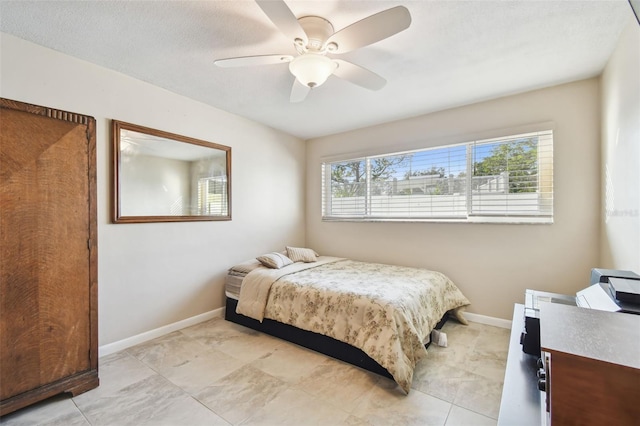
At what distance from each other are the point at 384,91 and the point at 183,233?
253 centimetres

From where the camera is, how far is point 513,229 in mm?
2816

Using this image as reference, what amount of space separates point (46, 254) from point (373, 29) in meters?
2.37

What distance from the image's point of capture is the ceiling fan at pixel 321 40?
54.6 inches

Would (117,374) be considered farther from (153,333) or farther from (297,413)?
(297,413)

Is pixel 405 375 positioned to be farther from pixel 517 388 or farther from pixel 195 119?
pixel 195 119

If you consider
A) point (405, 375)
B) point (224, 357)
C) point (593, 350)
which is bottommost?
point (224, 357)

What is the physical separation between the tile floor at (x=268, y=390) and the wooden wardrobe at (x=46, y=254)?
229 millimetres

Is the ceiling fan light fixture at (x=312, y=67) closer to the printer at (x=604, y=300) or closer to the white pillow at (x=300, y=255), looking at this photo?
the printer at (x=604, y=300)

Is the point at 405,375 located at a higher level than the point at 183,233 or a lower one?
lower

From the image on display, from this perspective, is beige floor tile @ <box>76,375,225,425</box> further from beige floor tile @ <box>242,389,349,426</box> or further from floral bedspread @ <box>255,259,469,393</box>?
floral bedspread @ <box>255,259,469,393</box>

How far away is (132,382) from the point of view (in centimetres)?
196

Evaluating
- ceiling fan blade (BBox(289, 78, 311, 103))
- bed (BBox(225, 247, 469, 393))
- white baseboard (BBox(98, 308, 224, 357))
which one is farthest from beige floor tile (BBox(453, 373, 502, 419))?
white baseboard (BBox(98, 308, 224, 357))

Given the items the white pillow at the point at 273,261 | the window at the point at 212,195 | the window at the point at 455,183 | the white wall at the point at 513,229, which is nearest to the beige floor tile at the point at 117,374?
the white pillow at the point at 273,261

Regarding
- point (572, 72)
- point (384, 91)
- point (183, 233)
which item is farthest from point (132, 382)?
point (572, 72)
